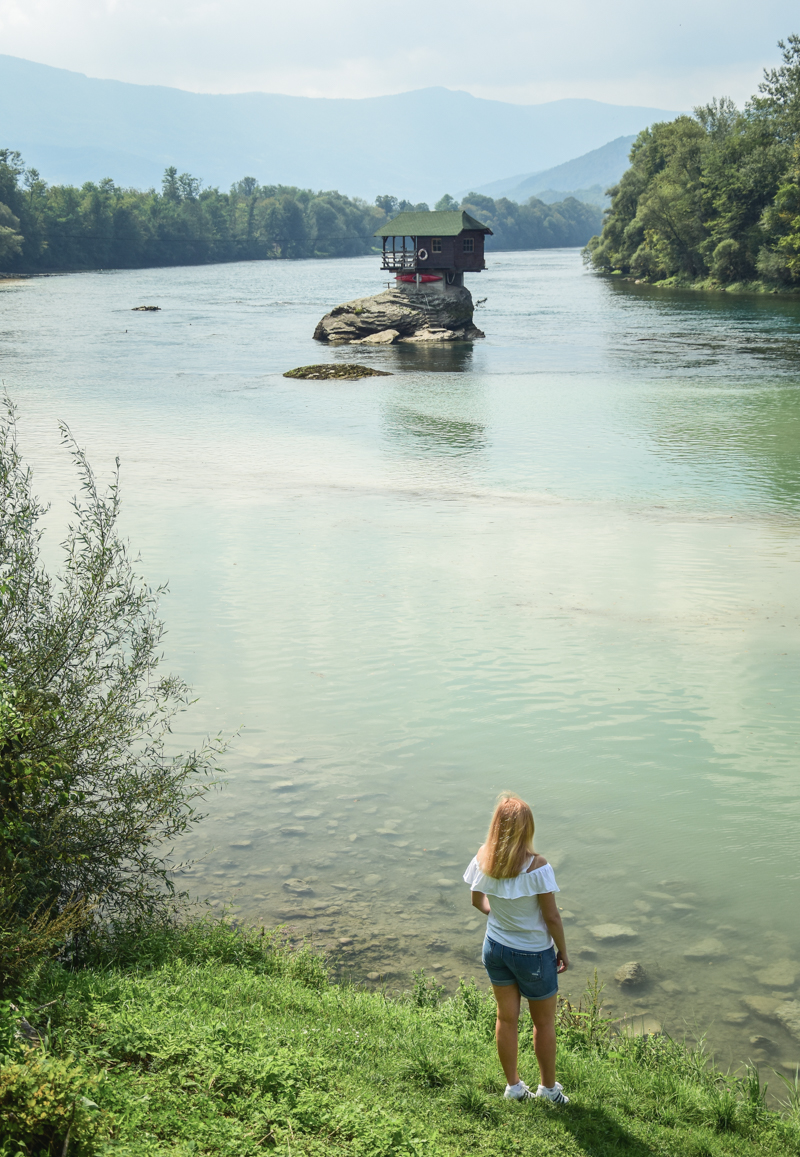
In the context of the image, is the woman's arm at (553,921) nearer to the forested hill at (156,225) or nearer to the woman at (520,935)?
the woman at (520,935)

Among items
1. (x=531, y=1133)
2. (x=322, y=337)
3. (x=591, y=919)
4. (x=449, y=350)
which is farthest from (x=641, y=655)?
(x=322, y=337)

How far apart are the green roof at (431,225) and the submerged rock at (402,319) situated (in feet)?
12.0

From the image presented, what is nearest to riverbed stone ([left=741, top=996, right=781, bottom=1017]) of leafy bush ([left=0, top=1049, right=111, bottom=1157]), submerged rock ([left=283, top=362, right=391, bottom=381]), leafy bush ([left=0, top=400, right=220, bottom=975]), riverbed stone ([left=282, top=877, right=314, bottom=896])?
riverbed stone ([left=282, top=877, right=314, bottom=896])

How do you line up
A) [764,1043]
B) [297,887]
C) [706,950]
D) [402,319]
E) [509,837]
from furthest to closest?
[402,319]
[297,887]
[706,950]
[764,1043]
[509,837]

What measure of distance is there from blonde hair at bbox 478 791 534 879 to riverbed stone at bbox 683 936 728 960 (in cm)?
287

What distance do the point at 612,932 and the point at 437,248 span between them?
190 feet

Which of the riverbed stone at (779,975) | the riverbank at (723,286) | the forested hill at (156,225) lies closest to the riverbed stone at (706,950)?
the riverbed stone at (779,975)

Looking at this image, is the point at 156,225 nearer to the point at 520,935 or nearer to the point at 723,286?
the point at 723,286

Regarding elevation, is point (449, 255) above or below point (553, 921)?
above

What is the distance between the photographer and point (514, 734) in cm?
1108

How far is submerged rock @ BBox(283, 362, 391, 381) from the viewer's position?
4181cm

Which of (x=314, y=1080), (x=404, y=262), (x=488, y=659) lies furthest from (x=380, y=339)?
(x=314, y=1080)

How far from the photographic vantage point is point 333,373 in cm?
4225

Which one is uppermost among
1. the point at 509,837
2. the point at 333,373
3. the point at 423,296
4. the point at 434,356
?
the point at 423,296
